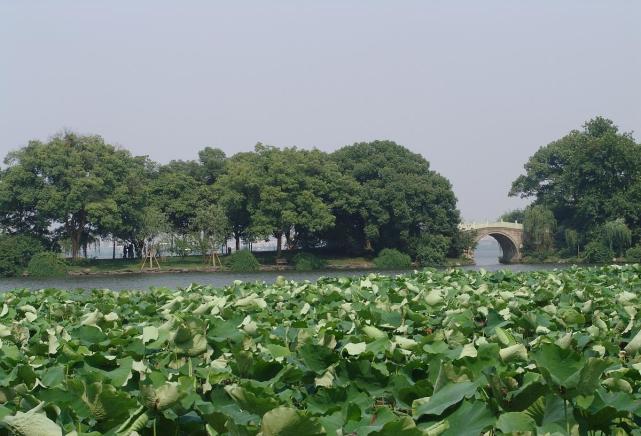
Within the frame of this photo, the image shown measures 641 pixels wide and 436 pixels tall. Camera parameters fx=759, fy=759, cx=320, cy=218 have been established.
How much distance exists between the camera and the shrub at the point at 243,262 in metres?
42.3

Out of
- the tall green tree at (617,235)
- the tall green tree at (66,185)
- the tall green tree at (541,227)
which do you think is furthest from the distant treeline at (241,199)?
the tall green tree at (617,235)

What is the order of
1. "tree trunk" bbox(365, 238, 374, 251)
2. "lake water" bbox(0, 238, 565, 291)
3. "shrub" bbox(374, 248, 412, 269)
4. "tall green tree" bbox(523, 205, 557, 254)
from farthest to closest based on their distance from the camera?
"tall green tree" bbox(523, 205, 557, 254)
"tree trunk" bbox(365, 238, 374, 251)
"shrub" bbox(374, 248, 412, 269)
"lake water" bbox(0, 238, 565, 291)

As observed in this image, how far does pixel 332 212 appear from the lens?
46.4 metres

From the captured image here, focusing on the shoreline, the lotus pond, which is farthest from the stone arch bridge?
the lotus pond

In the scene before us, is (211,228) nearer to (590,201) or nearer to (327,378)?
(590,201)

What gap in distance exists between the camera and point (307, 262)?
144 feet

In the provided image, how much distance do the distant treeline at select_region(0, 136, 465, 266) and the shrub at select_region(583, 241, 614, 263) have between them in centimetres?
765

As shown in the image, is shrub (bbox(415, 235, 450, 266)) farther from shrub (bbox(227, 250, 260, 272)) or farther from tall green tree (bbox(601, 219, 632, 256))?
shrub (bbox(227, 250, 260, 272))

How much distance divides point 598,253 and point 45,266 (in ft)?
103

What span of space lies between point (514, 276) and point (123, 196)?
34084 millimetres

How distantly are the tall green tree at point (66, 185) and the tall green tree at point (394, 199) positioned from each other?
1418cm

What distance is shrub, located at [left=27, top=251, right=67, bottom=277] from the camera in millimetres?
37969

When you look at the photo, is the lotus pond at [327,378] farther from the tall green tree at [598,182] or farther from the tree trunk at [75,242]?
the tall green tree at [598,182]

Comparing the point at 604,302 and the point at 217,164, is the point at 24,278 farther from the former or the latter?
the point at 604,302
